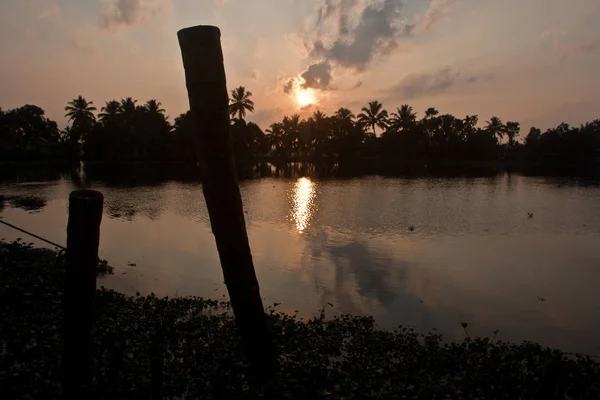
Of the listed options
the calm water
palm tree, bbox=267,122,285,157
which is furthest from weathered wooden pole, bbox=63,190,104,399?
palm tree, bbox=267,122,285,157

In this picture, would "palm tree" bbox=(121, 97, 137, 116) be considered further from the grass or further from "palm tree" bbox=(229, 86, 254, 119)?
the grass

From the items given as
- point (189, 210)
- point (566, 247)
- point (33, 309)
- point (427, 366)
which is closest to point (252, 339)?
point (427, 366)

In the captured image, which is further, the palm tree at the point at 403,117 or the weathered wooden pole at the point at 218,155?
the palm tree at the point at 403,117

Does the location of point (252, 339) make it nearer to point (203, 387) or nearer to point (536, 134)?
point (203, 387)

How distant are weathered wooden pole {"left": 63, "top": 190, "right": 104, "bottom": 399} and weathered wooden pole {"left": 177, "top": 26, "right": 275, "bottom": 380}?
127cm

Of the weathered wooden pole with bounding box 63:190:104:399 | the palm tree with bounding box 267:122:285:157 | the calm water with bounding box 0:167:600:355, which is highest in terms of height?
the palm tree with bounding box 267:122:285:157

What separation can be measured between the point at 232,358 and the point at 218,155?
151 inches

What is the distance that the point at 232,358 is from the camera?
6.44 meters

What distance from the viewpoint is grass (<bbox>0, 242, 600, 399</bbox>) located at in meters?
4.79

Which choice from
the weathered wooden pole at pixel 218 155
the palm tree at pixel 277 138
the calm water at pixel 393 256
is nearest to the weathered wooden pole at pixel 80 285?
the weathered wooden pole at pixel 218 155

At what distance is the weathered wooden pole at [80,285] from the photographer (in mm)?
4191

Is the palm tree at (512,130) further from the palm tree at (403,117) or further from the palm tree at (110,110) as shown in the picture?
the palm tree at (110,110)

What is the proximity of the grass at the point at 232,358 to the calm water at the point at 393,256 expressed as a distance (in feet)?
5.89

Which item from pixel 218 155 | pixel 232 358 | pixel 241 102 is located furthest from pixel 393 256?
pixel 241 102
